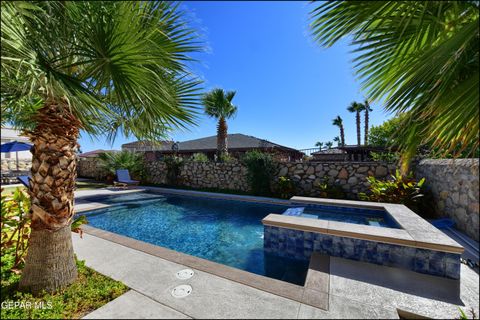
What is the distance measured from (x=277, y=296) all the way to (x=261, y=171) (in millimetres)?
9320

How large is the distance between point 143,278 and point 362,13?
14.4 ft

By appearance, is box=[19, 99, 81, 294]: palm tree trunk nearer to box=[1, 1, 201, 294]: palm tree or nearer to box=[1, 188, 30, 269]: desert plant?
box=[1, 1, 201, 294]: palm tree

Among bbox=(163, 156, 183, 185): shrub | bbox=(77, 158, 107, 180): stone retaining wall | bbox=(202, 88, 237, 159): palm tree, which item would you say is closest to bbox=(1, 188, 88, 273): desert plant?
bbox=(163, 156, 183, 185): shrub

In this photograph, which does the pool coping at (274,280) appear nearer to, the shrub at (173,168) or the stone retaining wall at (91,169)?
→ the shrub at (173,168)

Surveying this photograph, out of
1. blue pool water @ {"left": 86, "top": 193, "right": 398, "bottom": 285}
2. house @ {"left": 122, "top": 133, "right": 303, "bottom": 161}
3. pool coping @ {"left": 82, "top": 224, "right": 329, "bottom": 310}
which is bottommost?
blue pool water @ {"left": 86, "top": 193, "right": 398, "bottom": 285}

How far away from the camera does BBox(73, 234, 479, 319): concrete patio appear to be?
8.30 ft

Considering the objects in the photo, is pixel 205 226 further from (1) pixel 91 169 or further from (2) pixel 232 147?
(1) pixel 91 169

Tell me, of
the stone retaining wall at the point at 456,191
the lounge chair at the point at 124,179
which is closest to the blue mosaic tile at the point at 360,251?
the stone retaining wall at the point at 456,191

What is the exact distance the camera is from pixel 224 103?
16609 millimetres

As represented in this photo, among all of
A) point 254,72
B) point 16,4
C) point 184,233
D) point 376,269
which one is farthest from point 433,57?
point 254,72

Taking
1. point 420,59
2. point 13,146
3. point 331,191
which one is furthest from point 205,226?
point 13,146

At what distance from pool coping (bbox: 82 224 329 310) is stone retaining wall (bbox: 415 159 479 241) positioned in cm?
338

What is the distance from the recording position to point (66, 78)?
224 centimetres

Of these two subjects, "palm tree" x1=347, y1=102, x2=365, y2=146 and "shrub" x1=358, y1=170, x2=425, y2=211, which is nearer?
"shrub" x1=358, y1=170, x2=425, y2=211
